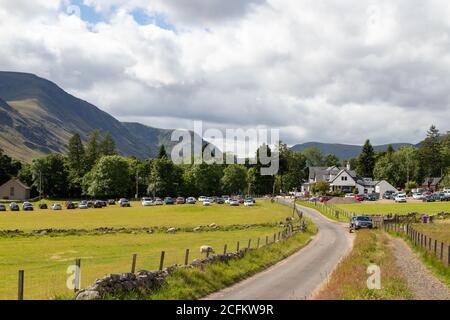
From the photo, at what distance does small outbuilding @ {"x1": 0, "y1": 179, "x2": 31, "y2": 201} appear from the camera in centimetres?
17012

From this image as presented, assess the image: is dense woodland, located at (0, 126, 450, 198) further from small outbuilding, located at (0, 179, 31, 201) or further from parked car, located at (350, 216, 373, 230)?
parked car, located at (350, 216, 373, 230)

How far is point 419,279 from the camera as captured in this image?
95.8 feet

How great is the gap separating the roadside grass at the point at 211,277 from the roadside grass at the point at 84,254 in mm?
3902

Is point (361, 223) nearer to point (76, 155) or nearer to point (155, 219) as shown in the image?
point (155, 219)

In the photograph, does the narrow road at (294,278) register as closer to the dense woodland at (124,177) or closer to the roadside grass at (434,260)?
the roadside grass at (434,260)

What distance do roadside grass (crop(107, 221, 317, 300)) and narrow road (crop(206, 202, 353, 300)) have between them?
0.55 m

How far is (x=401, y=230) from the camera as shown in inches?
2507

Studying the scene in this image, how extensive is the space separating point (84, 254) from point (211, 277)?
2205 centimetres

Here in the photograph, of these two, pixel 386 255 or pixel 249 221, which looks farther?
pixel 249 221

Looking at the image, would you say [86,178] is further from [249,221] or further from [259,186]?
[249,221]

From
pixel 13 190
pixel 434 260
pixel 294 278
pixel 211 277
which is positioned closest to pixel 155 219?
pixel 434 260

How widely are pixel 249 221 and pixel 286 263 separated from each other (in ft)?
153

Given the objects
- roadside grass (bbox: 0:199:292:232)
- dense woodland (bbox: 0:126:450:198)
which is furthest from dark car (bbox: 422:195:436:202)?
dense woodland (bbox: 0:126:450:198)
